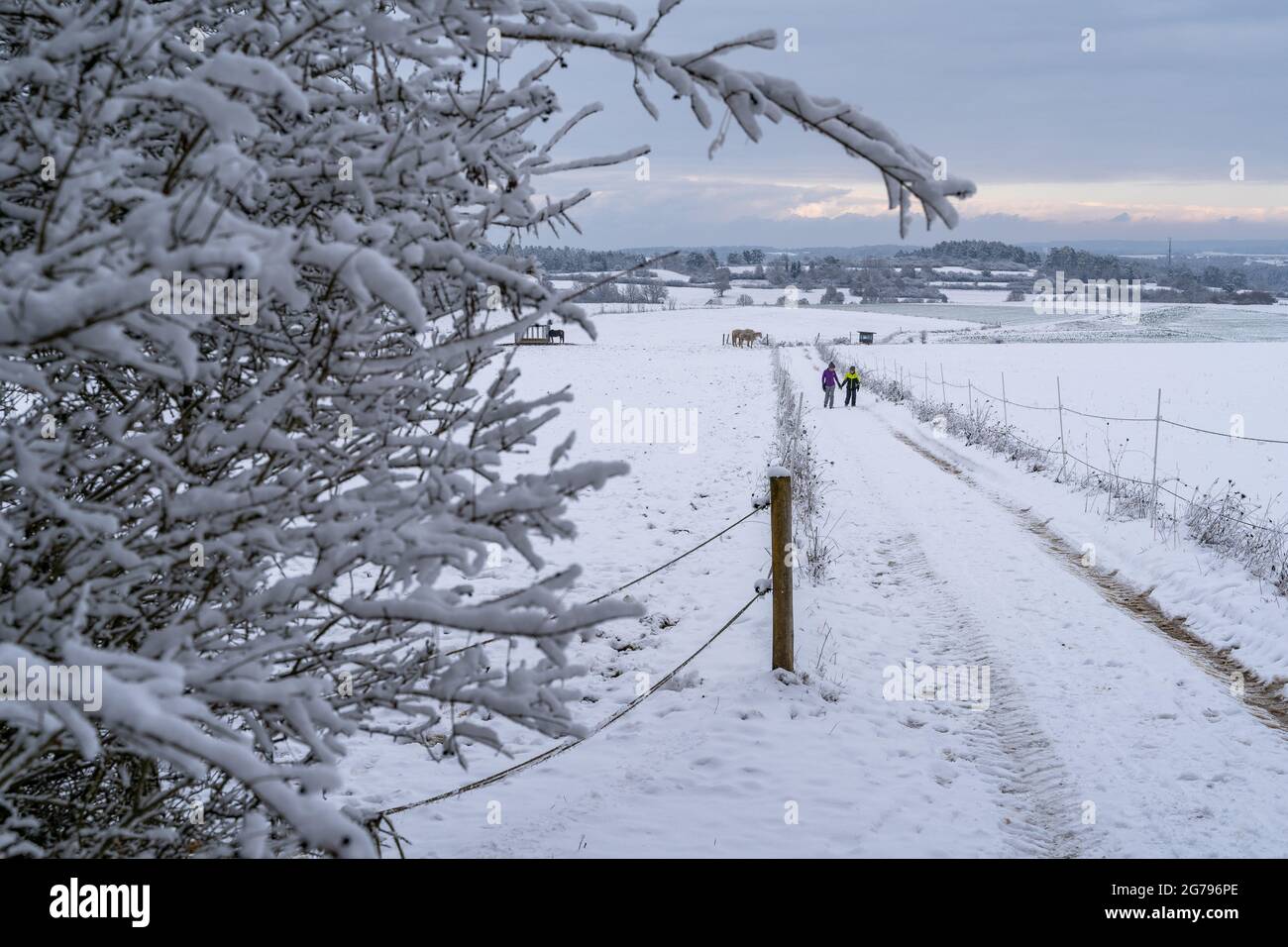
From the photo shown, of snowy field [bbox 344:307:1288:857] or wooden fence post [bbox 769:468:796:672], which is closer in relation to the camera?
snowy field [bbox 344:307:1288:857]

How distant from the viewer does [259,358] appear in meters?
2.68

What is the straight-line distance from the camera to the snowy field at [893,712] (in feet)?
14.7

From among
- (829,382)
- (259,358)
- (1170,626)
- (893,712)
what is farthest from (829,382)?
(259,358)

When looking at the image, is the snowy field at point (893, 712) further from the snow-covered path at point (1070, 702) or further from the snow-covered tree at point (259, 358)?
the snow-covered tree at point (259, 358)

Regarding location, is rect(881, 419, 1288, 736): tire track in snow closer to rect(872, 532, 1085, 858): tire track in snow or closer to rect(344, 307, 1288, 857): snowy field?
rect(344, 307, 1288, 857): snowy field

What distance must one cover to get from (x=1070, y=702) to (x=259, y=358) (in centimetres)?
558

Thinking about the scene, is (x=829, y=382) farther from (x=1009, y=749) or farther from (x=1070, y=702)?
(x=1009, y=749)

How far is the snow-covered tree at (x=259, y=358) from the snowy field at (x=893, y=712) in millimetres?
1327

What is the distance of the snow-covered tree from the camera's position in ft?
4.90

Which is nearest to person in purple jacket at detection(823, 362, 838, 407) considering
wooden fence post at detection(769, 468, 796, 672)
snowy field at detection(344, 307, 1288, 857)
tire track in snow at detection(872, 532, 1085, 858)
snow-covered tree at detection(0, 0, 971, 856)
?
snowy field at detection(344, 307, 1288, 857)

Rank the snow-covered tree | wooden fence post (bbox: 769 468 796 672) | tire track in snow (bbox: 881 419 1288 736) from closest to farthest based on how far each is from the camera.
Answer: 1. the snow-covered tree
2. tire track in snow (bbox: 881 419 1288 736)
3. wooden fence post (bbox: 769 468 796 672)

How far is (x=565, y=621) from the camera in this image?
1.95 meters

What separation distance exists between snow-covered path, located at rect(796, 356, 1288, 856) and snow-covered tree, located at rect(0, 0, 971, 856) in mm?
3616
